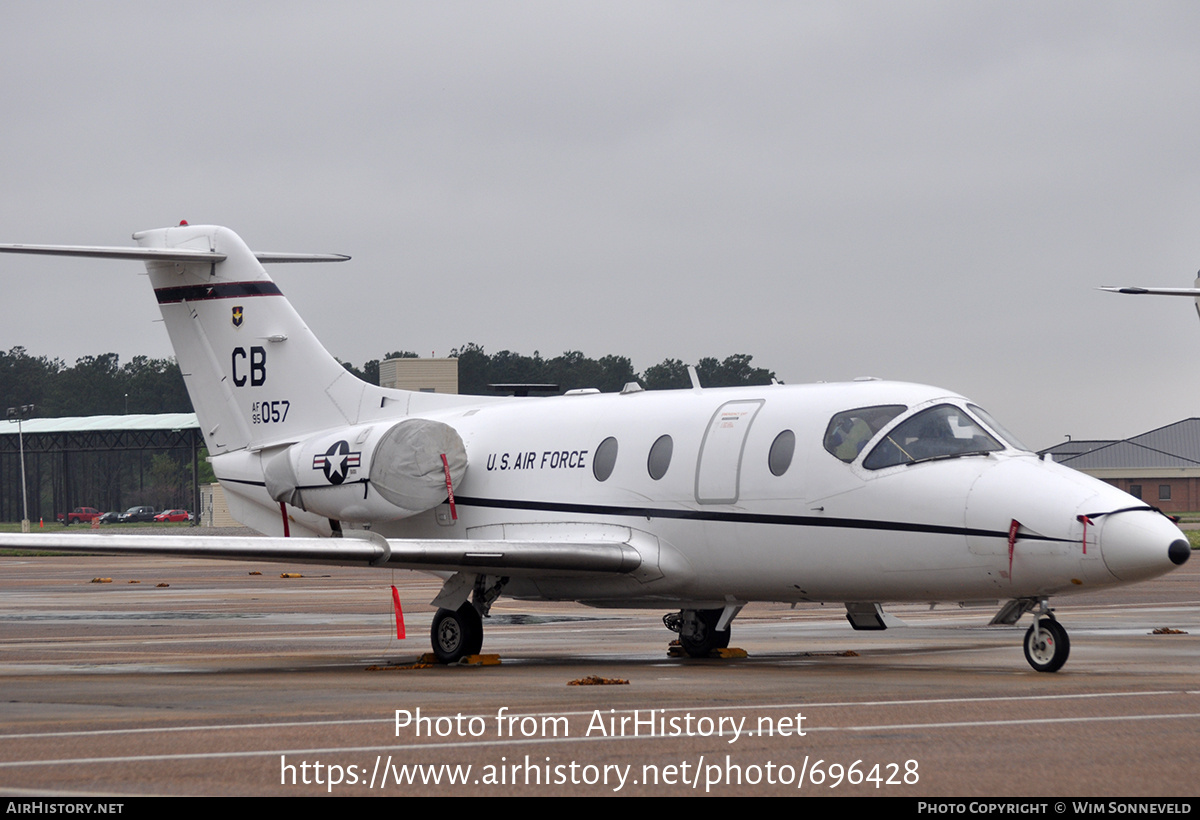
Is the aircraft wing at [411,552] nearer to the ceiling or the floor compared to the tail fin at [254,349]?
nearer to the floor

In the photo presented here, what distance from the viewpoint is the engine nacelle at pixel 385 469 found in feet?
63.3

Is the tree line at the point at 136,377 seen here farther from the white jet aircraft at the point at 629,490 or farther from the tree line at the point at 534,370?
the white jet aircraft at the point at 629,490

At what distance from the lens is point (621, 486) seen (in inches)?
702

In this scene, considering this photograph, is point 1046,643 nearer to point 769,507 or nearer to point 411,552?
point 769,507

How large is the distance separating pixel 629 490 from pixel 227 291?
7.17m

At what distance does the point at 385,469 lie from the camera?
63.1ft

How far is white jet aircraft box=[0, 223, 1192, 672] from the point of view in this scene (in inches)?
575

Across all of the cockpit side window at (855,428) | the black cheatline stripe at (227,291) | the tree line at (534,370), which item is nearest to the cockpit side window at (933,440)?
the cockpit side window at (855,428)

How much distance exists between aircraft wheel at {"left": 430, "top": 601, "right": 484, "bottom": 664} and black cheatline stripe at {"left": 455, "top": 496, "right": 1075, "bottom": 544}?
168 centimetres

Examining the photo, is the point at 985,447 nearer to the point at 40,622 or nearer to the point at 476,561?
the point at 476,561

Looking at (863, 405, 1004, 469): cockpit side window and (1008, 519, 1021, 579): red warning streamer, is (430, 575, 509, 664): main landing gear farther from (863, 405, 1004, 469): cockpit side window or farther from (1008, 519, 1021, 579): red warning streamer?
(1008, 519, 1021, 579): red warning streamer

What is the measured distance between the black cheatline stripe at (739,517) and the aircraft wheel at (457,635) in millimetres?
1680

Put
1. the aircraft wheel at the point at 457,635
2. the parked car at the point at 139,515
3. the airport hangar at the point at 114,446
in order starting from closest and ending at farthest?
the aircraft wheel at the point at 457,635 < the airport hangar at the point at 114,446 < the parked car at the point at 139,515
